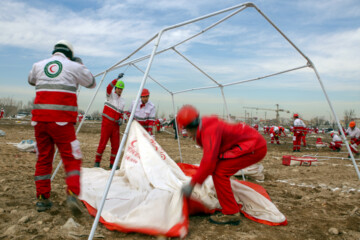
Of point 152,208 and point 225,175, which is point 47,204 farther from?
point 225,175

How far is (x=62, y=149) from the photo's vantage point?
268 cm

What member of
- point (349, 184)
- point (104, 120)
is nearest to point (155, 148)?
point (104, 120)

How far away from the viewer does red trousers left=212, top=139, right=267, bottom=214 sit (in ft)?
9.05

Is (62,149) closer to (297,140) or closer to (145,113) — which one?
(145,113)

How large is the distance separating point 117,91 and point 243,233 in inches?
155

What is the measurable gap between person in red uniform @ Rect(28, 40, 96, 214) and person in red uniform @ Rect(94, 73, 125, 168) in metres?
2.32

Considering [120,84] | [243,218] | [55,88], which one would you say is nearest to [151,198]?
[243,218]

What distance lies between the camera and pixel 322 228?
2.79m

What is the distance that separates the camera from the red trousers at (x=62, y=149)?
2.60 metres

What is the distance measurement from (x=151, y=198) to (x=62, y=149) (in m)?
1.13

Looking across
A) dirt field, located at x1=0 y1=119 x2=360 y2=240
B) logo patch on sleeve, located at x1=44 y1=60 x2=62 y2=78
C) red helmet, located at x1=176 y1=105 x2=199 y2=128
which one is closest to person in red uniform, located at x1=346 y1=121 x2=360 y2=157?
dirt field, located at x1=0 y1=119 x2=360 y2=240

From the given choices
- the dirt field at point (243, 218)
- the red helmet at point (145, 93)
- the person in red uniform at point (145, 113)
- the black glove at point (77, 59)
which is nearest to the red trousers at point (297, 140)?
the dirt field at point (243, 218)

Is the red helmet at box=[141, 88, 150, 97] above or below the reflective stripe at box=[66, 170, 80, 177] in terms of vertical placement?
above

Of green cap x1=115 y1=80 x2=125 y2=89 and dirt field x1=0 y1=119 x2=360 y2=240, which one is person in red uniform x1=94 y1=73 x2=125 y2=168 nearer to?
green cap x1=115 y1=80 x2=125 y2=89
